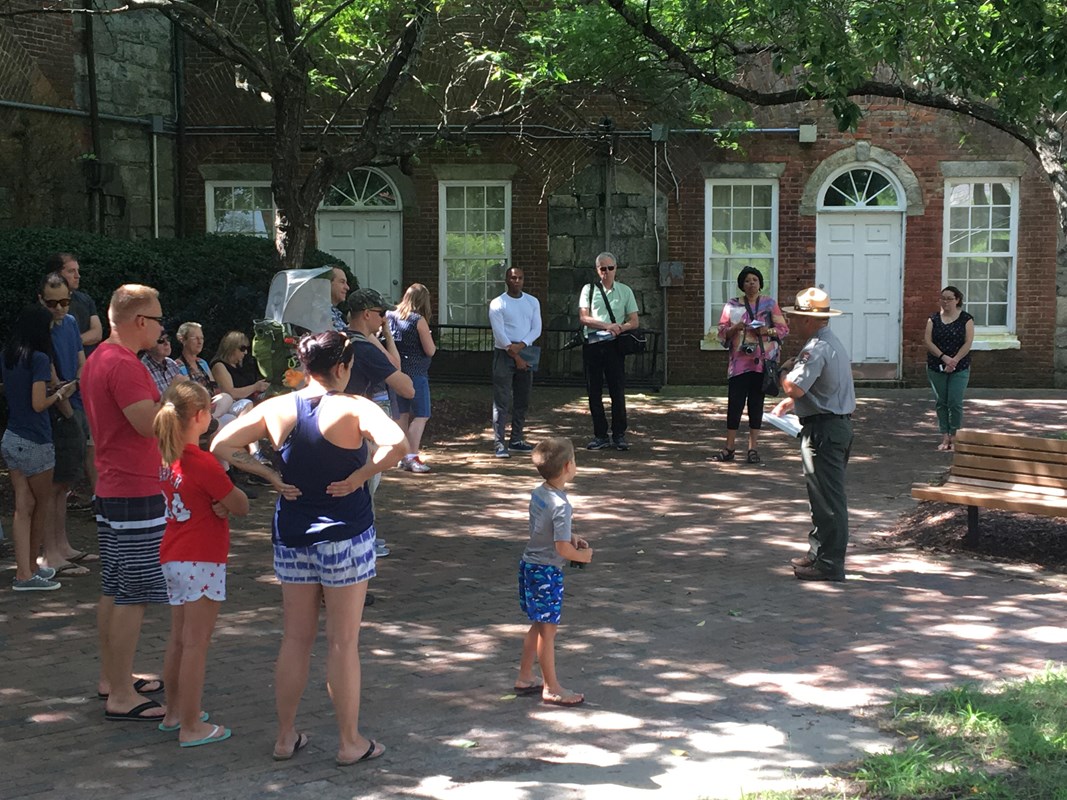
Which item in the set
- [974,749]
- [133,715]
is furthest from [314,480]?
[974,749]

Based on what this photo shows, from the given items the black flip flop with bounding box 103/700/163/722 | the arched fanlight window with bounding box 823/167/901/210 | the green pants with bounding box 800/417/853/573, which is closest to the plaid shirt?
the black flip flop with bounding box 103/700/163/722

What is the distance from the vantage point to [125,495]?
5512mm

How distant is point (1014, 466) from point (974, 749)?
4077 millimetres

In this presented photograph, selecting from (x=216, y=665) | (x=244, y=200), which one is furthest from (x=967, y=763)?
(x=244, y=200)

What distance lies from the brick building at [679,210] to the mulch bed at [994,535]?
9.86 metres

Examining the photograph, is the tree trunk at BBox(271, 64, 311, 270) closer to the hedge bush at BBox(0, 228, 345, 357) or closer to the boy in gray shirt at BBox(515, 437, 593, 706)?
the hedge bush at BBox(0, 228, 345, 357)

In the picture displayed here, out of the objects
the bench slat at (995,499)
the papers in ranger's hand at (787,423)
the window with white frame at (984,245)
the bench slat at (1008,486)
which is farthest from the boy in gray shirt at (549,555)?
the window with white frame at (984,245)

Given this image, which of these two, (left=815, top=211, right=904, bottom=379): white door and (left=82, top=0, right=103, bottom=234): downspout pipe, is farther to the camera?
(left=815, top=211, right=904, bottom=379): white door

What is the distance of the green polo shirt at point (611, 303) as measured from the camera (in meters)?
13.0

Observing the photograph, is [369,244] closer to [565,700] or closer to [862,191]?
[862,191]

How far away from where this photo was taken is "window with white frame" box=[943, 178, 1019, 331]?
62.1ft

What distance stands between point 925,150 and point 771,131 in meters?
2.23

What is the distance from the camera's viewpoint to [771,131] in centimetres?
1894

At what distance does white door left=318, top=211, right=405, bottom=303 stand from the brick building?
0.02 metres
